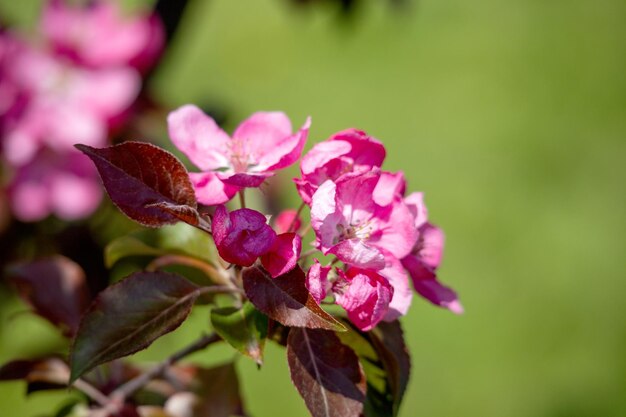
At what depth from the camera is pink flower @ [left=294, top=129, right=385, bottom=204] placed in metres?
0.73

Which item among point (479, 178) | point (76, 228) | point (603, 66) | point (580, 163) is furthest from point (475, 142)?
point (76, 228)

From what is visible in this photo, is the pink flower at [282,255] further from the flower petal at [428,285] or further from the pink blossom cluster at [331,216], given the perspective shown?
the flower petal at [428,285]

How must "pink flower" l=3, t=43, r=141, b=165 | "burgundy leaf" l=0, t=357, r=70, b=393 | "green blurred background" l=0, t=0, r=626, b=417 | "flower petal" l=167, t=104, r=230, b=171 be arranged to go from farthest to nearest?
1. "green blurred background" l=0, t=0, r=626, b=417
2. "pink flower" l=3, t=43, r=141, b=165
3. "burgundy leaf" l=0, t=357, r=70, b=393
4. "flower petal" l=167, t=104, r=230, b=171

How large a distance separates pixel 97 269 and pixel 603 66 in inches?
110

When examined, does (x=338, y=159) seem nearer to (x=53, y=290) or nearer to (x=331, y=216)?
(x=331, y=216)

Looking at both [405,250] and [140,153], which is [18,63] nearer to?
[140,153]

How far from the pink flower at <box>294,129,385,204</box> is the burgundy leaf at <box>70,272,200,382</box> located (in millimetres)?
157

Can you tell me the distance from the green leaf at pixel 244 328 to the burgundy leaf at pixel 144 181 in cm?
10

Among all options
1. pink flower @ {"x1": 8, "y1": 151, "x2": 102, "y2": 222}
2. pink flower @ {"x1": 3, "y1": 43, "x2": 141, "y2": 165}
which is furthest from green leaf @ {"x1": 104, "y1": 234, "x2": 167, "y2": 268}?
pink flower @ {"x1": 8, "y1": 151, "x2": 102, "y2": 222}

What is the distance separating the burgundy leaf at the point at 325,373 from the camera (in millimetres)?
711

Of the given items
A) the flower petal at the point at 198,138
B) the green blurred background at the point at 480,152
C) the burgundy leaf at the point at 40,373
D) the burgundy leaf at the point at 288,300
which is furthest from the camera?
the green blurred background at the point at 480,152

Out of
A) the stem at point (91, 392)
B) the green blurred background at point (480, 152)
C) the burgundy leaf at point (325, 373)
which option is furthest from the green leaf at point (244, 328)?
the green blurred background at point (480, 152)

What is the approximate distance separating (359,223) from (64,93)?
3.25 feet

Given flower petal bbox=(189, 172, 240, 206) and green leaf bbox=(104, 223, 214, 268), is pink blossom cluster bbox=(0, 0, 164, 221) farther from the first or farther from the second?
flower petal bbox=(189, 172, 240, 206)
